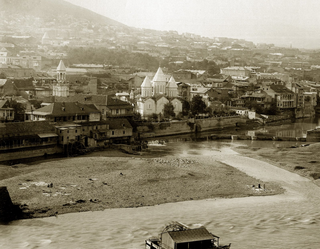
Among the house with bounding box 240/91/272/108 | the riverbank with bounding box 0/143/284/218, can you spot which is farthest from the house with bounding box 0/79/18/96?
the house with bounding box 240/91/272/108

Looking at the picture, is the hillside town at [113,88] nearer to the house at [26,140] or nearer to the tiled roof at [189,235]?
the house at [26,140]

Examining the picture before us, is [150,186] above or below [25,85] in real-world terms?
below

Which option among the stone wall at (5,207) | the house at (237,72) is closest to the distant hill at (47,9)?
the house at (237,72)

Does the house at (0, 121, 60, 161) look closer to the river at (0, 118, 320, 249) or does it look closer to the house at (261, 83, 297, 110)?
the river at (0, 118, 320, 249)

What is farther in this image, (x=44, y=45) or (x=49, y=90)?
(x=44, y=45)

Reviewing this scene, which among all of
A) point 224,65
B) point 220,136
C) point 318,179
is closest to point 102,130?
point 220,136

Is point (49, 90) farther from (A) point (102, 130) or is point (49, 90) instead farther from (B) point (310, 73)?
(B) point (310, 73)
